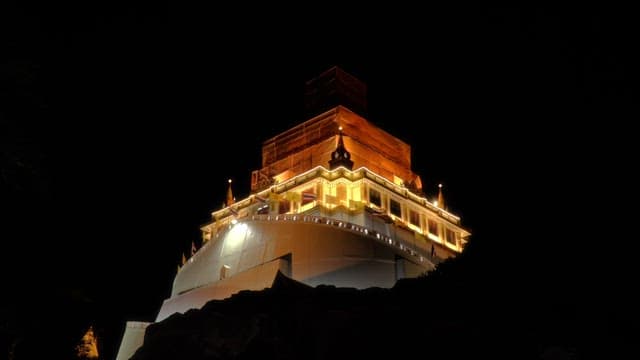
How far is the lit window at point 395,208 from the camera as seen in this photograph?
5675 cm

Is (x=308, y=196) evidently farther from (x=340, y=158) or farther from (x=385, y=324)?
(x=385, y=324)

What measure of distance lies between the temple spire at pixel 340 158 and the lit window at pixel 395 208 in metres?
3.79

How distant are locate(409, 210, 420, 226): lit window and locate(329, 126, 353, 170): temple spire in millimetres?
5598

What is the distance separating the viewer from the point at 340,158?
5800cm

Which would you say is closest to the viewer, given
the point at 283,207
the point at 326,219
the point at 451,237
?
the point at 326,219

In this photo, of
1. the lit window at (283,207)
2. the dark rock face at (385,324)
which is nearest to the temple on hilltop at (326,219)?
the lit window at (283,207)

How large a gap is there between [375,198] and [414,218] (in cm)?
411

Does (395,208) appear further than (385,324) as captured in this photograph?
Yes

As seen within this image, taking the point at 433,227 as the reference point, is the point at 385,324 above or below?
below

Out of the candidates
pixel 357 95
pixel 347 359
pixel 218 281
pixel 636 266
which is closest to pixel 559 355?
pixel 636 266

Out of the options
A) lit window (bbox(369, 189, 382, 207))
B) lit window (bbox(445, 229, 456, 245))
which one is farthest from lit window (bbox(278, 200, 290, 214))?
lit window (bbox(445, 229, 456, 245))

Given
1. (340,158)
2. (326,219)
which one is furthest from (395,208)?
(326,219)

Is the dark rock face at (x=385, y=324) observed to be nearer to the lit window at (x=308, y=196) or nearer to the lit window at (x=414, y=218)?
the lit window at (x=308, y=196)

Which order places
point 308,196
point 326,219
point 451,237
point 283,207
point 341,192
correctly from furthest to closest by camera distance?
1. point 451,237
2. point 283,207
3. point 308,196
4. point 341,192
5. point 326,219
